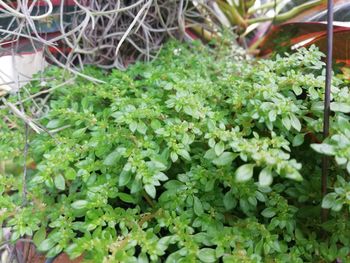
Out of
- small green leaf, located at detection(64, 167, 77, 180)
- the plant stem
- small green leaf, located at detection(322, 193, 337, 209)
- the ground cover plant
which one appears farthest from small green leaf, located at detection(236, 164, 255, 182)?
the plant stem

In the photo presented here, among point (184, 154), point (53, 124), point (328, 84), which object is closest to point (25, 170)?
point (53, 124)

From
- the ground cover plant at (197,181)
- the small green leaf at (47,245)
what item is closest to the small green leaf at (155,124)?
the ground cover plant at (197,181)

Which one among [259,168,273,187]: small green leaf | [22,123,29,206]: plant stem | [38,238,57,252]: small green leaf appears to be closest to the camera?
[259,168,273,187]: small green leaf

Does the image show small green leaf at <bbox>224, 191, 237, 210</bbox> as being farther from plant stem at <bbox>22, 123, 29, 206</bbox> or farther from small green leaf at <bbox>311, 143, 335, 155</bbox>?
plant stem at <bbox>22, 123, 29, 206</bbox>

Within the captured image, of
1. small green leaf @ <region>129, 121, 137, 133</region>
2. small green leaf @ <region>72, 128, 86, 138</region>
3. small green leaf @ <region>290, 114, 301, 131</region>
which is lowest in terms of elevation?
small green leaf @ <region>72, 128, 86, 138</region>

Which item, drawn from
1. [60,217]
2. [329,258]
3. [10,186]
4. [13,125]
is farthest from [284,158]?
[13,125]

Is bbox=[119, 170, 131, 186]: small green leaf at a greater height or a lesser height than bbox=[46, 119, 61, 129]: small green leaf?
lesser

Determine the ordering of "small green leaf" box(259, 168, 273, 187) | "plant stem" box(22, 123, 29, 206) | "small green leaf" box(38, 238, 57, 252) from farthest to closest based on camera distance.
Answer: "plant stem" box(22, 123, 29, 206) < "small green leaf" box(38, 238, 57, 252) < "small green leaf" box(259, 168, 273, 187)
